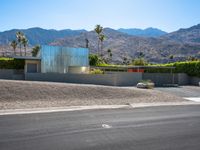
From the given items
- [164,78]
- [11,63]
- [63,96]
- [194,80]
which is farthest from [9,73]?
[194,80]

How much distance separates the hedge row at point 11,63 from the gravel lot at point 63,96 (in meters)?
23.9

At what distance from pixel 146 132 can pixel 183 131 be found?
1.54 metres

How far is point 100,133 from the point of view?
37.7 feet

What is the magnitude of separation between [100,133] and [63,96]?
1289cm

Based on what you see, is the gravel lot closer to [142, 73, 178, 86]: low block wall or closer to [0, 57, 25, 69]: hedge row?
[142, 73, 178, 86]: low block wall

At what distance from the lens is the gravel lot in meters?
21.4

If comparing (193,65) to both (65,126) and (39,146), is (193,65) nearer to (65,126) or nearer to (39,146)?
(65,126)

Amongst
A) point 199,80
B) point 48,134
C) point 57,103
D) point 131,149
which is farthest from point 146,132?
point 199,80

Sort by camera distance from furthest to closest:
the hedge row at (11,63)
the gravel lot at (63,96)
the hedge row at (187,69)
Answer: the hedge row at (11,63)
the hedge row at (187,69)
the gravel lot at (63,96)

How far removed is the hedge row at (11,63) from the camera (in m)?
48.0

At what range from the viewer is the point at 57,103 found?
21641 mm

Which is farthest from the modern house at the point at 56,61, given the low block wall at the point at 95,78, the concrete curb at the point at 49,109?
the concrete curb at the point at 49,109

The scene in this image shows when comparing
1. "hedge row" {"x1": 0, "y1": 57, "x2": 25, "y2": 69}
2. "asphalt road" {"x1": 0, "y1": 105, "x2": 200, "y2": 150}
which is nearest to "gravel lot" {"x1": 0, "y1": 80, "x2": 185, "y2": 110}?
"asphalt road" {"x1": 0, "y1": 105, "x2": 200, "y2": 150}

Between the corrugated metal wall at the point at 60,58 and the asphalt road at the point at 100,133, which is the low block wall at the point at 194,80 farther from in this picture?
the asphalt road at the point at 100,133
